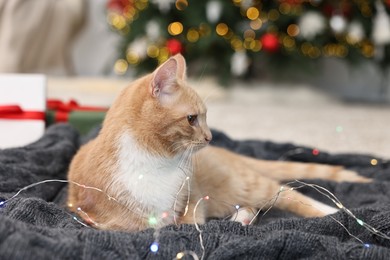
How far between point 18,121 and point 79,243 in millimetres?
847

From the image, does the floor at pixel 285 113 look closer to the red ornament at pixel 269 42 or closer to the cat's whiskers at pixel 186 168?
the red ornament at pixel 269 42

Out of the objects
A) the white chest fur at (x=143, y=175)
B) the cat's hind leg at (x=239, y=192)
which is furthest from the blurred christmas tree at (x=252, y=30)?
the white chest fur at (x=143, y=175)

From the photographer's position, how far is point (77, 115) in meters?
1.74

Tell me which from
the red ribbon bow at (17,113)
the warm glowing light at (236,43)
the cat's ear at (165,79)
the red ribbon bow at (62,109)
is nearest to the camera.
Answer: the cat's ear at (165,79)

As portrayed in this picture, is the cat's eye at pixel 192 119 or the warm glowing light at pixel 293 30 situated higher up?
the warm glowing light at pixel 293 30

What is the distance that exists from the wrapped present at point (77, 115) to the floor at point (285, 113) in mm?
457

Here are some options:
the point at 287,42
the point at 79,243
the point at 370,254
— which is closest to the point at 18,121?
the point at 79,243

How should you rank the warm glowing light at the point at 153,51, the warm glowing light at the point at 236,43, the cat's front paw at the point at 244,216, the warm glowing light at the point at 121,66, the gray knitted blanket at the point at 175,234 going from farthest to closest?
the warm glowing light at the point at 121,66 → the warm glowing light at the point at 153,51 → the warm glowing light at the point at 236,43 → the cat's front paw at the point at 244,216 → the gray knitted blanket at the point at 175,234

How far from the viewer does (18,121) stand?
58.3 inches

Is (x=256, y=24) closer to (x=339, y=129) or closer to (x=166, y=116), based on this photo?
(x=339, y=129)

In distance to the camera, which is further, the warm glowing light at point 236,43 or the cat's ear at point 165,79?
the warm glowing light at point 236,43

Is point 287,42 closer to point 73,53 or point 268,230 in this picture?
point 73,53

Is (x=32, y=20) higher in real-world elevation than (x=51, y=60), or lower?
higher

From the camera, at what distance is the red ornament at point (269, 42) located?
2.91 m
